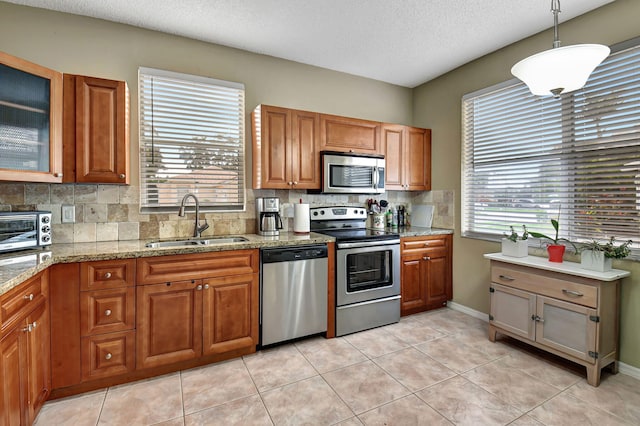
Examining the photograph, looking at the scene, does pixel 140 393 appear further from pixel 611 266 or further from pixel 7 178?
pixel 611 266

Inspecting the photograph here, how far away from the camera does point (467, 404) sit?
1953 mm

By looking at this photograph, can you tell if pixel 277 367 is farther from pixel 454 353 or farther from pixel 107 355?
pixel 454 353

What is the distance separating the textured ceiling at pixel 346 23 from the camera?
94.9 inches

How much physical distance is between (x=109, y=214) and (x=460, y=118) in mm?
3699

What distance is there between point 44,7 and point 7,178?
1.52 m

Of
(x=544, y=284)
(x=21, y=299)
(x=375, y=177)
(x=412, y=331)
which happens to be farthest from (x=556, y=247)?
(x=21, y=299)

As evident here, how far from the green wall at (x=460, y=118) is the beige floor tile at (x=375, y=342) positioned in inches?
46.8

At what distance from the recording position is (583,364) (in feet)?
7.22

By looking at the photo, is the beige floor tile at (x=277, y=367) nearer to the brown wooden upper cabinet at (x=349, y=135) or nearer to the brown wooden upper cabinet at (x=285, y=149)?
the brown wooden upper cabinet at (x=285, y=149)

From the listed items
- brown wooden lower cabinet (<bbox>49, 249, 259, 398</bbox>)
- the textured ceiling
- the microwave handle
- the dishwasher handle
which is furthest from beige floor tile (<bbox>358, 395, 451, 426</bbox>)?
the textured ceiling

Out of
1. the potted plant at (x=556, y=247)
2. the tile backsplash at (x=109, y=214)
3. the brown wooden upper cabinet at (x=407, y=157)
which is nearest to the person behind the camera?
the tile backsplash at (x=109, y=214)

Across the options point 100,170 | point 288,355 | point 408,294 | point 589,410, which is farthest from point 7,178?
point 589,410

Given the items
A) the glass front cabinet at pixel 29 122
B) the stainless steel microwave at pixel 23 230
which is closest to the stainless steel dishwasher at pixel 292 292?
the stainless steel microwave at pixel 23 230

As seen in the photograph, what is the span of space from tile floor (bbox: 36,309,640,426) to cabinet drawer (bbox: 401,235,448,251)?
1025 millimetres
